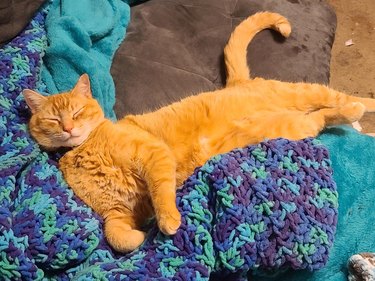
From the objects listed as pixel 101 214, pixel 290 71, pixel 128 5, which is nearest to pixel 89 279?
pixel 101 214

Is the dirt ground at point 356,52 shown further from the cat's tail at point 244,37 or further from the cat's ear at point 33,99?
the cat's ear at point 33,99

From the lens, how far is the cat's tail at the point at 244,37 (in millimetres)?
1661

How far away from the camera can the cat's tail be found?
166 cm

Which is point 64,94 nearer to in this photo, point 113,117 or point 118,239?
point 113,117

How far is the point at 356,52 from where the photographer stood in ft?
8.09

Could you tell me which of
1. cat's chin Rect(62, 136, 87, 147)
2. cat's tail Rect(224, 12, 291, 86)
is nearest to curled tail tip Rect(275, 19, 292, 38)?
cat's tail Rect(224, 12, 291, 86)

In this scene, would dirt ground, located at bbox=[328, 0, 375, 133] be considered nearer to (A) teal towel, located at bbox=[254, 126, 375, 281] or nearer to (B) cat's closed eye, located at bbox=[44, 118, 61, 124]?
(A) teal towel, located at bbox=[254, 126, 375, 281]

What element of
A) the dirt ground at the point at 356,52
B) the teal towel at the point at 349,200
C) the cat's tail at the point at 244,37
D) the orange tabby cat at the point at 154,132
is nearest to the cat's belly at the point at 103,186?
the orange tabby cat at the point at 154,132

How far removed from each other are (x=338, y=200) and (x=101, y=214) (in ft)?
1.98

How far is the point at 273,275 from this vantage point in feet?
3.96

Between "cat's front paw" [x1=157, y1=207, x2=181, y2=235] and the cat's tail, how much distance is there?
644 mm

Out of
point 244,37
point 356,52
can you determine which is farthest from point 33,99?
point 356,52

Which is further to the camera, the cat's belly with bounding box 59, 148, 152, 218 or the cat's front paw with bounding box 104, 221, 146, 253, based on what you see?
the cat's belly with bounding box 59, 148, 152, 218

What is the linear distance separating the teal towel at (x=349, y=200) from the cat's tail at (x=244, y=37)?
36 centimetres
